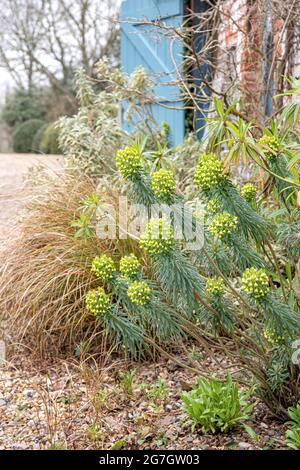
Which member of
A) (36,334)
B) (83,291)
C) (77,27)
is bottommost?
(36,334)

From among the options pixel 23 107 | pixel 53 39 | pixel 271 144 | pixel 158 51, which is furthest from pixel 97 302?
pixel 23 107

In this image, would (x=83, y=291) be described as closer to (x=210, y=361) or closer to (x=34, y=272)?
(x=34, y=272)

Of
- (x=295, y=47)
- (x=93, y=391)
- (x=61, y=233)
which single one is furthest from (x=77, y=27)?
(x=93, y=391)

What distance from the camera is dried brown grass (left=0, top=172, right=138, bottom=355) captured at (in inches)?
119

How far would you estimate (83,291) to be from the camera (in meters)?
3.10

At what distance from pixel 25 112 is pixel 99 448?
51.2ft

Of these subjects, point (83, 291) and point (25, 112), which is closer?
point (83, 291)

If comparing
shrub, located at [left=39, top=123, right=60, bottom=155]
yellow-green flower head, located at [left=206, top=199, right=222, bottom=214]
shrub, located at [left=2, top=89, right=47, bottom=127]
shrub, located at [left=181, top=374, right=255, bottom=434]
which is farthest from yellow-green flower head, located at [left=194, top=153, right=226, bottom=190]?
shrub, located at [left=2, top=89, right=47, bottom=127]

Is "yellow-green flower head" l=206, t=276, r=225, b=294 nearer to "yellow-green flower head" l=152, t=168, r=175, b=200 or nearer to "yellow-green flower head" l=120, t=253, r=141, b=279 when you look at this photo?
"yellow-green flower head" l=120, t=253, r=141, b=279

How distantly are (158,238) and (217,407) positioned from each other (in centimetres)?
79

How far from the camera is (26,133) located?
16.0 metres

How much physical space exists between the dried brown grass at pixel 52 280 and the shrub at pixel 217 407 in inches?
31.6

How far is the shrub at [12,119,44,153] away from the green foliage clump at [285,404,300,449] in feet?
47.7

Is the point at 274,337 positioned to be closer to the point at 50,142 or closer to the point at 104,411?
the point at 104,411
